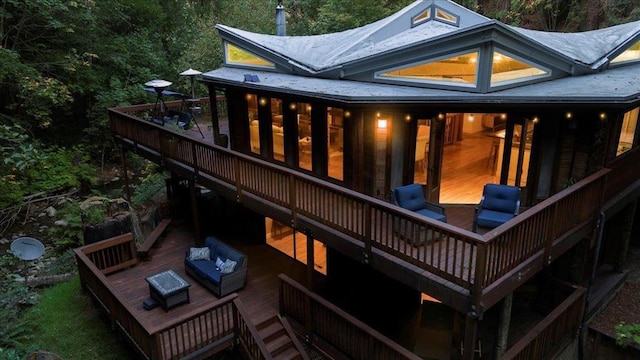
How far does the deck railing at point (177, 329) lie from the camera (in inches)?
310

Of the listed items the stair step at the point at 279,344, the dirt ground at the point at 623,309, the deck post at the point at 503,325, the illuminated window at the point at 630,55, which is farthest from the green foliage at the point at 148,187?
the illuminated window at the point at 630,55

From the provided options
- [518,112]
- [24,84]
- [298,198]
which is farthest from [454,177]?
[24,84]

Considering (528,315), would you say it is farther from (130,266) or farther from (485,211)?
(130,266)

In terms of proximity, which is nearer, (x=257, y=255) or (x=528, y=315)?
(x=528, y=315)

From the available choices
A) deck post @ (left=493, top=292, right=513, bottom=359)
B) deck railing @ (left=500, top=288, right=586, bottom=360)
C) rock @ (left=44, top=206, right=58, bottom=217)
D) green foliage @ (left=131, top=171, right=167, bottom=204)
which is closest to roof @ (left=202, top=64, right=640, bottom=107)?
deck post @ (left=493, top=292, right=513, bottom=359)

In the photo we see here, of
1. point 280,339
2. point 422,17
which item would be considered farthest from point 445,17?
point 280,339

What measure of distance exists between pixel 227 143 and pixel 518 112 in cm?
918

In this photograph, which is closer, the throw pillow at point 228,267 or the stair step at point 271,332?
the stair step at point 271,332

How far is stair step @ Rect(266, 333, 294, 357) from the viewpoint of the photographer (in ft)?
27.8

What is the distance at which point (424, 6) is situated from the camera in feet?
40.0

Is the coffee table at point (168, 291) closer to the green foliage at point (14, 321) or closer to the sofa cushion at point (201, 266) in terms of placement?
the sofa cushion at point (201, 266)

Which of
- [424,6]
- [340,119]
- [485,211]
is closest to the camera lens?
[485,211]

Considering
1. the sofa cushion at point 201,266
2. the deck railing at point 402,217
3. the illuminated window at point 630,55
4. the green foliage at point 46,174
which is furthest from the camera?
the green foliage at point 46,174

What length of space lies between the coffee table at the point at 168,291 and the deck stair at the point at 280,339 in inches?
87.8
